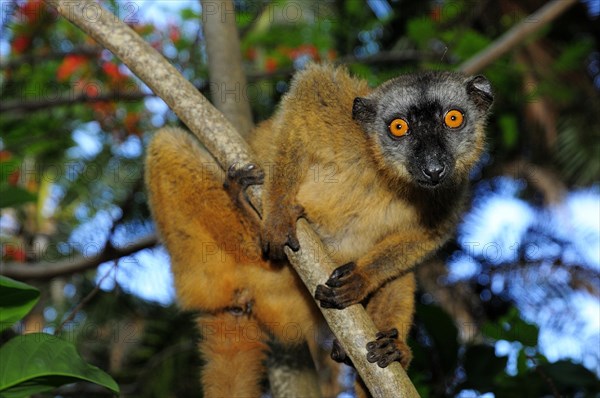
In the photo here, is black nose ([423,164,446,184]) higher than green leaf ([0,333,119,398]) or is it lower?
higher

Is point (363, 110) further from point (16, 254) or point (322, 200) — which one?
point (16, 254)

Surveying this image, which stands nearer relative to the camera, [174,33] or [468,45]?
[468,45]

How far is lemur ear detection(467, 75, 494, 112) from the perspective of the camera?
5488mm

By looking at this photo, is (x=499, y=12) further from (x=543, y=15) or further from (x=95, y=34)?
(x=95, y=34)

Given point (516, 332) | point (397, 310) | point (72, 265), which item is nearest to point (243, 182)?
point (397, 310)

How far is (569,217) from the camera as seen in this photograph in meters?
9.79

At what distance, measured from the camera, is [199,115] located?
4.63m

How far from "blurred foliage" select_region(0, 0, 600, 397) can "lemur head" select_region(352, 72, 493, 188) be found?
1986 millimetres

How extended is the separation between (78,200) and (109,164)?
0.89 meters

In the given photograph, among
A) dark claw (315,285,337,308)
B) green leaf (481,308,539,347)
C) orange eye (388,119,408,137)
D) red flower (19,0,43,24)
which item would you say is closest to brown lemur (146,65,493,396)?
orange eye (388,119,408,137)

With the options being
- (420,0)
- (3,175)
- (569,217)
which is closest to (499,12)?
(420,0)

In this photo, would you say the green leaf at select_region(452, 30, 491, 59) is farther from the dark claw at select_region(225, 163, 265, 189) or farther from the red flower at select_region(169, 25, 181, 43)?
the dark claw at select_region(225, 163, 265, 189)

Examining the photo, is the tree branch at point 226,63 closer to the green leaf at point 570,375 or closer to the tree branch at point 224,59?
the tree branch at point 224,59

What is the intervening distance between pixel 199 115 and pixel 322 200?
1.25 metres
